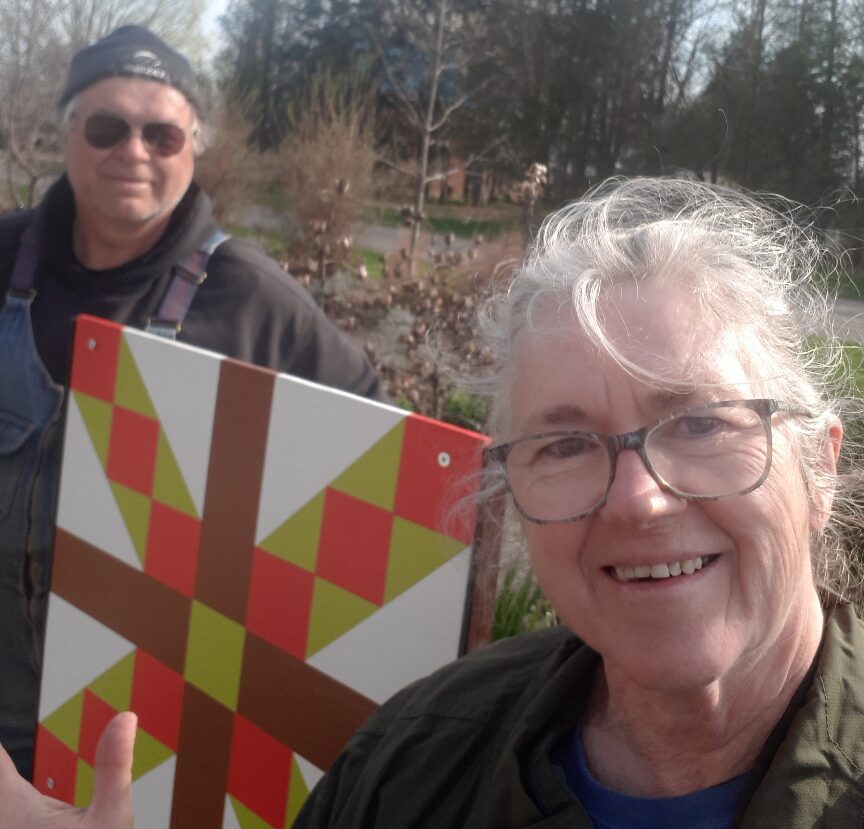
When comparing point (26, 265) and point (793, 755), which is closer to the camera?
point (793, 755)

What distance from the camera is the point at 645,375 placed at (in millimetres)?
1323

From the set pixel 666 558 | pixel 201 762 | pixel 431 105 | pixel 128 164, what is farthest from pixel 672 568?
pixel 431 105

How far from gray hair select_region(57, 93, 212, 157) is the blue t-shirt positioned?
195 cm

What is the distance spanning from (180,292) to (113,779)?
55.4 inches

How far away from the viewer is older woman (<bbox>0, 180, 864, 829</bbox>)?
1.28 meters

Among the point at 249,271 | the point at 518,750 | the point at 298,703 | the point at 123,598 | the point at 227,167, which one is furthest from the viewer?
the point at 227,167

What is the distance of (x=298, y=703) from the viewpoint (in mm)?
1978

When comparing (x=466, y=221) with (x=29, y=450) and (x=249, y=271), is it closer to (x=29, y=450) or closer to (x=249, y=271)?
(x=249, y=271)

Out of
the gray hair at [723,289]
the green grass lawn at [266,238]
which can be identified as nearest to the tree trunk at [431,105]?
the green grass lawn at [266,238]

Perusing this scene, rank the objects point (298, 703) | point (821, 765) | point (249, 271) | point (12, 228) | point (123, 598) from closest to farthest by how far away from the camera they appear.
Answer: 1. point (821, 765)
2. point (298, 703)
3. point (123, 598)
4. point (249, 271)
5. point (12, 228)

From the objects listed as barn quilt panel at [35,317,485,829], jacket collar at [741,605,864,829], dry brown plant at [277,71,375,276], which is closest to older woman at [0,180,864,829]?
jacket collar at [741,605,864,829]

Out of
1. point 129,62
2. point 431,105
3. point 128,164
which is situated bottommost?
point 128,164

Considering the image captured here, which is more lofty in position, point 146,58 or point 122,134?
point 146,58

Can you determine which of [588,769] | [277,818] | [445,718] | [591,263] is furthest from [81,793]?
[591,263]
